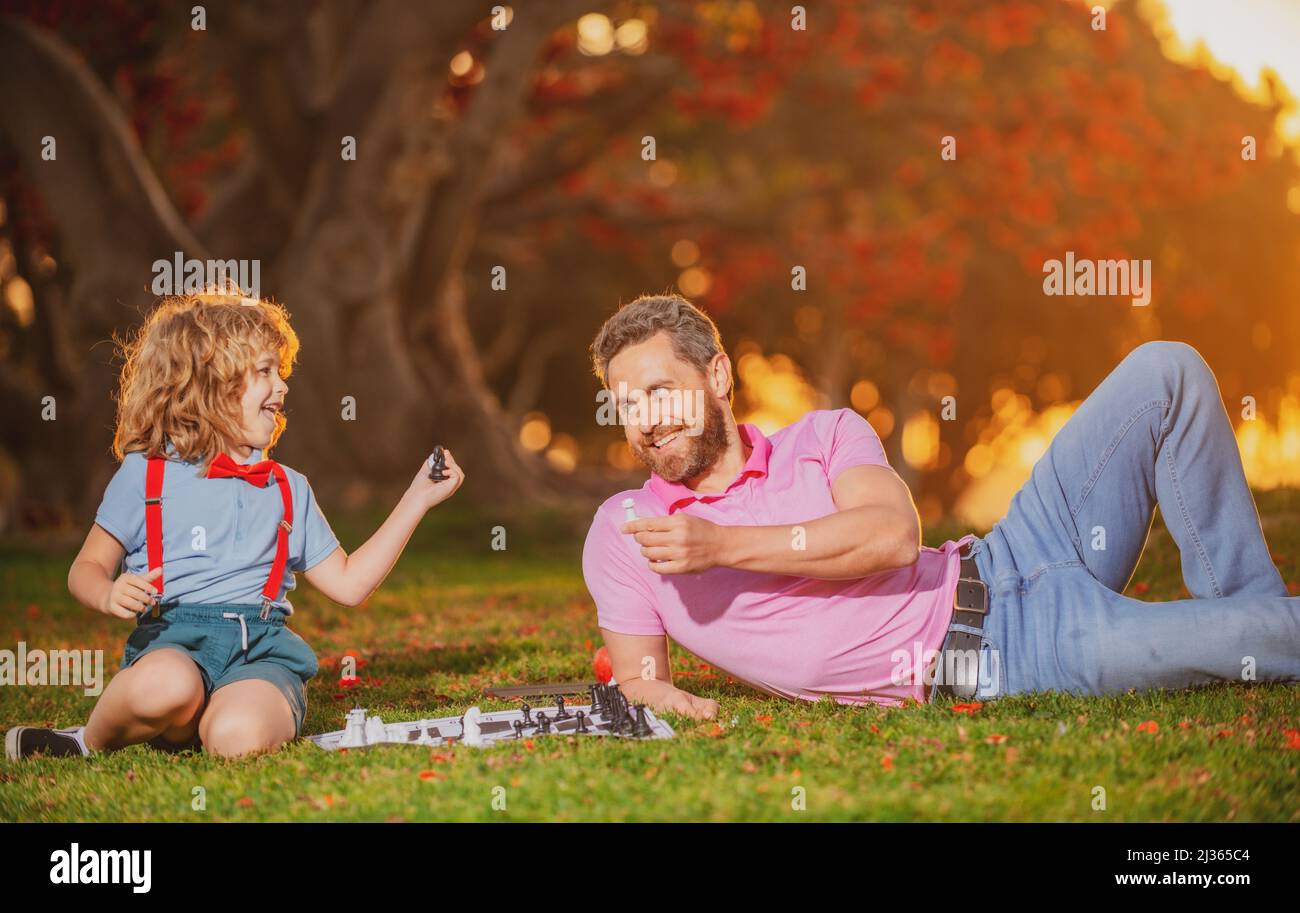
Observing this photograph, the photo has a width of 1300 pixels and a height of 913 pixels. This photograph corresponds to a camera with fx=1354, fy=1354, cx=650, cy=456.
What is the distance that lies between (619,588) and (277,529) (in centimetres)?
114

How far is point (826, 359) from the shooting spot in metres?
24.1

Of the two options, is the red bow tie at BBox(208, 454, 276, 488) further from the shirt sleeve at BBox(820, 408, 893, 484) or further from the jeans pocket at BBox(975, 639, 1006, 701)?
the jeans pocket at BBox(975, 639, 1006, 701)

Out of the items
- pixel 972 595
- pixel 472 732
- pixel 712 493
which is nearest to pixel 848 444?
pixel 712 493

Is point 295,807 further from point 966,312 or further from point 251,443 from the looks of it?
point 966,312

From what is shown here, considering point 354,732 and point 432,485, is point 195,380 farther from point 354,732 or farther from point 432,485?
point 354,732

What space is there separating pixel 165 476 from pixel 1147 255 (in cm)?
2110

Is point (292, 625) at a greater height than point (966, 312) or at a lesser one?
lesser

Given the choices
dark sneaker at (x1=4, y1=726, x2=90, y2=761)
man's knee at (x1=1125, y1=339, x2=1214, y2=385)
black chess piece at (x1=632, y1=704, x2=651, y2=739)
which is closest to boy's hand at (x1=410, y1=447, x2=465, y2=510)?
black chess piece at (x1=632, y1=704, x2=651, y2=739)

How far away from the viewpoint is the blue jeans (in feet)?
13.9

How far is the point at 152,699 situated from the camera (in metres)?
4.12

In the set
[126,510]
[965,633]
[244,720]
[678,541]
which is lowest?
[244,720]

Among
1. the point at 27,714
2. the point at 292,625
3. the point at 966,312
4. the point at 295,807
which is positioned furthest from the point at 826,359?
the point at 295,807

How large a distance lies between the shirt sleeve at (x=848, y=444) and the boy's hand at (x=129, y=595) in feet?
6.98

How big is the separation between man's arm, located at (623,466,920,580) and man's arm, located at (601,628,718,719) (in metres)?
0.60
